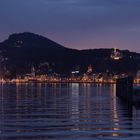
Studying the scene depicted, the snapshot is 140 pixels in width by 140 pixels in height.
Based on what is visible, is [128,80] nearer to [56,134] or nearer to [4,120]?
[4,120]

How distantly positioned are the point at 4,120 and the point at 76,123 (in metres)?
3.75

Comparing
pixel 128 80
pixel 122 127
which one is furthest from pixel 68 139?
pixel 128 80

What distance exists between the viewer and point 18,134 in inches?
776

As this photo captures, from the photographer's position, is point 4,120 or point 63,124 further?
point 4,120

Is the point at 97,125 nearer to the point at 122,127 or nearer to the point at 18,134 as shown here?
the point at 122,127

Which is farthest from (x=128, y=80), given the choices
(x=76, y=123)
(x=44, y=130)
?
(x=44, y=130)

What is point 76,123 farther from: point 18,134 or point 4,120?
point 18,134

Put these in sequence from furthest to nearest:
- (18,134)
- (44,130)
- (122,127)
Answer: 1. (122,127)
2. (44,130)
3. (18,134)

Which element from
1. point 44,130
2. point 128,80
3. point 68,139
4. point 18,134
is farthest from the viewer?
point 128,80

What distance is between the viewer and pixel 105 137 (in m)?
19.0

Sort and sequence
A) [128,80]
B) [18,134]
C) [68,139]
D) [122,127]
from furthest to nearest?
1. [128,80]
2. [122,127]
3. [18,134]
4. [68,139]

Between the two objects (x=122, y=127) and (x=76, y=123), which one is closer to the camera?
(x=122, y=127)

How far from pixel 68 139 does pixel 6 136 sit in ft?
8.02

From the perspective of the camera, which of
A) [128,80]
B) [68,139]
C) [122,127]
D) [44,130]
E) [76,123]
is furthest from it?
[128,80]
